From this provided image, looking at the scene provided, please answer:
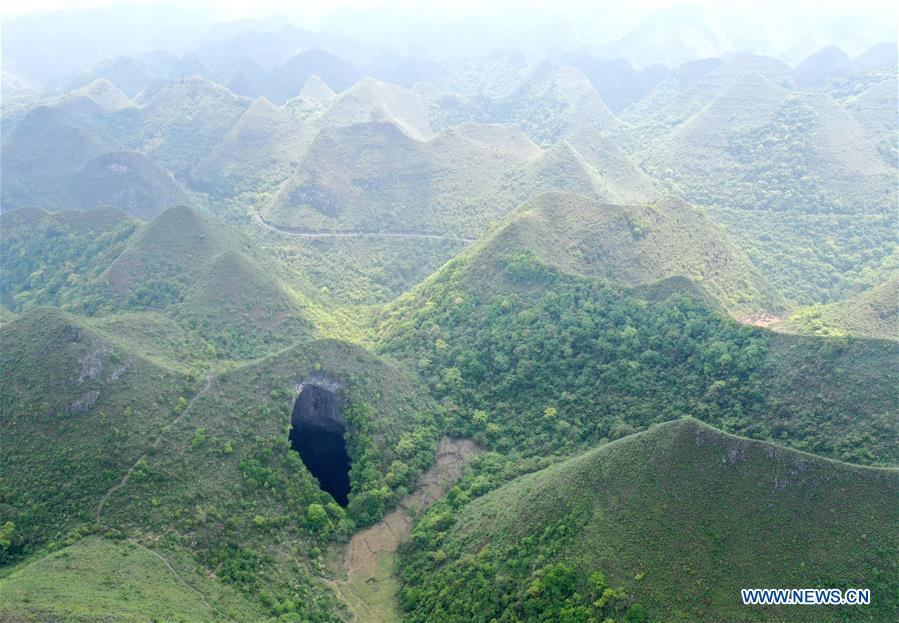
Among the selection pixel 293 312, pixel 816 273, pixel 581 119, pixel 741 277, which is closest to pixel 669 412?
pixel 741 277

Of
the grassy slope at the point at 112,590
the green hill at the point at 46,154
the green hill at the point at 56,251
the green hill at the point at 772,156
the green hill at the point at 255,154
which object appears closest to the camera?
the grassy slope at the point at 112,590

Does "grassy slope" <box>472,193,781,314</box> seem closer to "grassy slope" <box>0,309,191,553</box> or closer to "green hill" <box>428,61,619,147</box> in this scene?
"grassy slope" <box>0,309,191,553</box>

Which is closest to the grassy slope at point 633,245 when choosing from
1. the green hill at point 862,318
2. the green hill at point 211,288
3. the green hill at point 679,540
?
the green hill at point 862,318

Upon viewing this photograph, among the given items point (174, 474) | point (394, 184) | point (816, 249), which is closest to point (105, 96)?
point (394, 184)

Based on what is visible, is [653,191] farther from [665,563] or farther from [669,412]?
[665,563]

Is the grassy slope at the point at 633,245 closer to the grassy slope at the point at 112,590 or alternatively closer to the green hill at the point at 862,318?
the green hill at the point at 862,318

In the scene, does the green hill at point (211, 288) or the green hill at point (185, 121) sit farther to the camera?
the green hill at point (185, 121)
